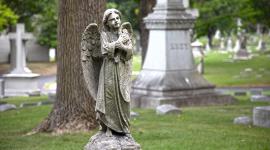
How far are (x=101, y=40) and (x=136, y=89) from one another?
915 cm

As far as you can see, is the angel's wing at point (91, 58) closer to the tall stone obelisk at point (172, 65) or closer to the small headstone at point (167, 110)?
the small headstone at point (167, 110)

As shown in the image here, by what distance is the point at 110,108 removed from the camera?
8.74 m

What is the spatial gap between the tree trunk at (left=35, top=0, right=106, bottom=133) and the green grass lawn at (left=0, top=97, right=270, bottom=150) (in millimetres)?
311

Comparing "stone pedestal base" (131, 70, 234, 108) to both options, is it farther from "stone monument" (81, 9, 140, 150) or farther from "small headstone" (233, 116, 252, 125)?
"stone monument" (81, 9, 140, 150)

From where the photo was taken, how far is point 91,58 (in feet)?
29.8

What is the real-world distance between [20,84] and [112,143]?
19.2m

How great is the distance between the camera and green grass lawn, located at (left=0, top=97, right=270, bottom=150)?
429 inches

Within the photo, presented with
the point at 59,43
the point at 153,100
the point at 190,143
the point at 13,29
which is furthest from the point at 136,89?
the point at 13,29

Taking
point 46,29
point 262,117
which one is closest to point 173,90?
point 262,117

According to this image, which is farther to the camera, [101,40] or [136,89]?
[136,89]

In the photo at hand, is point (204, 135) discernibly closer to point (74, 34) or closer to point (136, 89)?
point (74, 34)

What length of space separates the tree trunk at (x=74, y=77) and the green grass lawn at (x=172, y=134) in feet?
1.02

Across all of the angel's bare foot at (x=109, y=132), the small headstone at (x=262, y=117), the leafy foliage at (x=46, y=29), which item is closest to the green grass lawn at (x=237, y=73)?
the leafy foliage at (x=46, y=29)

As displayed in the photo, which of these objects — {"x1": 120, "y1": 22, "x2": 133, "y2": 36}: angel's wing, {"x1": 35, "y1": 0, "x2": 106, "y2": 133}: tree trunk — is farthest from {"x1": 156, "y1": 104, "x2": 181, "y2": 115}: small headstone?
{"x1": 120, "y1": 22, "x2": 133, "y2": 36}: angel's wing
